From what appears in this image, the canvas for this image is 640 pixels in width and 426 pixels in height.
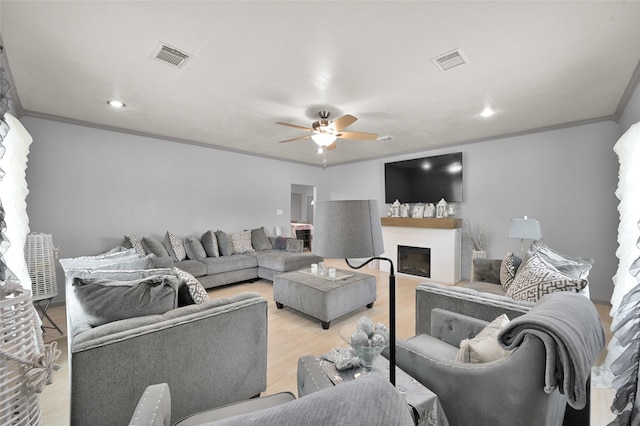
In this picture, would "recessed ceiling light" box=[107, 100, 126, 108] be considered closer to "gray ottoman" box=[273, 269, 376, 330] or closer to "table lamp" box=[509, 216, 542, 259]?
"gray ottoman" box=[273, 269, 376, 330]

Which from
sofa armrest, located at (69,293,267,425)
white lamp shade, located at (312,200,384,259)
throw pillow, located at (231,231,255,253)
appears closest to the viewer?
white lamp shade, located at (312,200,384,259)

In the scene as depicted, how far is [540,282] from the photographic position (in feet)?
5.95

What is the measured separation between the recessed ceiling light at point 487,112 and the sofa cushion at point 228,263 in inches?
165

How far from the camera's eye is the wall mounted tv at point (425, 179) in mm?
5004

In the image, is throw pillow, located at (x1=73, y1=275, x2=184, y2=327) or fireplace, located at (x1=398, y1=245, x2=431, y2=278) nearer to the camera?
throw pillow, located at (x1=73, y1=275, x2=184, y2=327)

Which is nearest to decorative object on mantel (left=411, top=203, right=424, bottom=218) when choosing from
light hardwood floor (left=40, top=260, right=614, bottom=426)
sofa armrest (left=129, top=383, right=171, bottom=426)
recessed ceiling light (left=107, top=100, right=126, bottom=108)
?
light hardwood floor (left=40, top=260, right=614, bottom=426)

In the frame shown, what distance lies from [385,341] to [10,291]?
1378 millimetres

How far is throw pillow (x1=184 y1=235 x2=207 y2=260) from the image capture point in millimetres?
4531

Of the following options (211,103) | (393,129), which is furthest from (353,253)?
(393,129)

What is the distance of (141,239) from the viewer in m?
4.23

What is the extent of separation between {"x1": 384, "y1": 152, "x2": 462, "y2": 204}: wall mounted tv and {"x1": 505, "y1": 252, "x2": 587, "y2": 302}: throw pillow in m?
3.10

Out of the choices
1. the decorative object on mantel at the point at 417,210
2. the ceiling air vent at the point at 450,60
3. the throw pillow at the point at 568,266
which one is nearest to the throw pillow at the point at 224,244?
the decorative object on mantel at the point at 417,210

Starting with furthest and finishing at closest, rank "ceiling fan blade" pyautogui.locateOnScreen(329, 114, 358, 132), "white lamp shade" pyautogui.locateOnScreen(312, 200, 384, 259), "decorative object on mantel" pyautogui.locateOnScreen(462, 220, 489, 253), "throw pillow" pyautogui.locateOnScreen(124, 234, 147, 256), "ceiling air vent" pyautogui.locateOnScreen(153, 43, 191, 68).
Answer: "decorative object on mantel" pyautogui.locateOnScreen(462, 220, 489, 253) → "throw pillow" pyautogui.locateOnScreen(124, 234, 147, 256) → "ceiling fan blade" pyautogui.locateOnScreen(329, 114, 358, 132) → "ceiling air vent" pyautogui.locateOnScreen(153, 43, 191, 68) → "white lamp shade" pyautogui.locateOnScreen(312, 200, 384, 259)

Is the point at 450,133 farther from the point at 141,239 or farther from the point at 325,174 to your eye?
the point at 141,239
